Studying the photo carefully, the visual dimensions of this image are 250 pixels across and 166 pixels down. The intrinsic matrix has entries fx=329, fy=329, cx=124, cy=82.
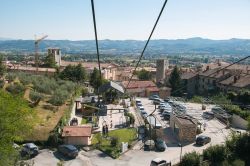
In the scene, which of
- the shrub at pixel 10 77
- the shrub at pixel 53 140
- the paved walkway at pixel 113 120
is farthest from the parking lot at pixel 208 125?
the shrub at pixel 10 77

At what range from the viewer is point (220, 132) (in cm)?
3231

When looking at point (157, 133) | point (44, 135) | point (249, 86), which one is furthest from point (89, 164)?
point (249, 86)

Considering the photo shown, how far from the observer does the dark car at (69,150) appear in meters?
24.5

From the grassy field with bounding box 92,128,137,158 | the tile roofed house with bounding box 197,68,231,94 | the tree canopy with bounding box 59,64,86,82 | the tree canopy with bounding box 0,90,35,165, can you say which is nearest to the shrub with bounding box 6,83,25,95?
the grassy field with bounding box 92,128,137,158

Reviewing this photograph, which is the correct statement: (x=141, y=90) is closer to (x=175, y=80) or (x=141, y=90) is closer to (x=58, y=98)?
(x=175, y=80)

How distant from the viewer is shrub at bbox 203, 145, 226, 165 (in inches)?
905

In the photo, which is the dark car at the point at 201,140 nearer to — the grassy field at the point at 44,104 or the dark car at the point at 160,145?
the dark car at the point at 160,145

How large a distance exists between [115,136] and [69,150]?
578cm

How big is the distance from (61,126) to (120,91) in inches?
589

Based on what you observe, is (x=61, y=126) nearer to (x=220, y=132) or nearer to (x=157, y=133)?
(x=157, y=133)

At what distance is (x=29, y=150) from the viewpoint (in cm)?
2428

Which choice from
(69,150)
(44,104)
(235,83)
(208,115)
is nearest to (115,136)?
(69,150)

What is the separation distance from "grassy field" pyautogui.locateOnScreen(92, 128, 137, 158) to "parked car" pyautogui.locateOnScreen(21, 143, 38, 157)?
5054mm

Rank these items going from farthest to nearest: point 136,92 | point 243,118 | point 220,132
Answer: point 136,92 < point 243,118 < point 220,132
